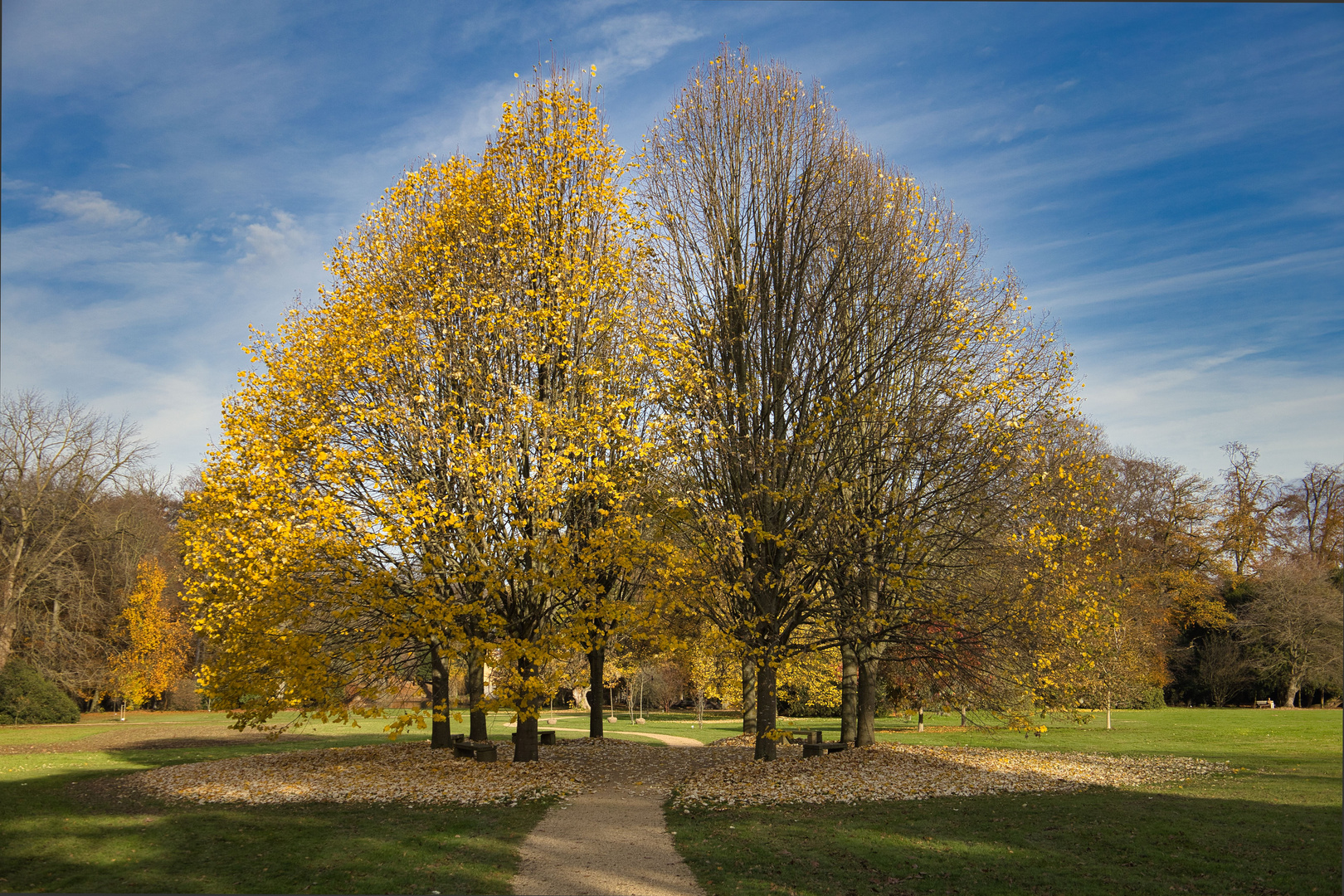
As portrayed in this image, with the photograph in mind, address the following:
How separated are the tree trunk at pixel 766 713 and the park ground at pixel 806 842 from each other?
2898 mm

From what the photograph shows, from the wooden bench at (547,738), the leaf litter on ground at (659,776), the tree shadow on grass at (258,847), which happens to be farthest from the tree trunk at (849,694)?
the tree shadow on grass at (258,847)

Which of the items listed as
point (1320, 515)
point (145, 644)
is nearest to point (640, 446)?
point (1320, 515)

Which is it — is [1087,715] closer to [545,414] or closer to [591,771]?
[591,771]

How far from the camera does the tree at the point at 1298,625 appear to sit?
201 inches

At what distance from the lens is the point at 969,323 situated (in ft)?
48.2

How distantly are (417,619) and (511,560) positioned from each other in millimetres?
1694

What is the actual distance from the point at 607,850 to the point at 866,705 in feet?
30.6

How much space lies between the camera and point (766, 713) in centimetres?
1339

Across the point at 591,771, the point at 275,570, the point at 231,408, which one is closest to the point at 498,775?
the point at 591,771

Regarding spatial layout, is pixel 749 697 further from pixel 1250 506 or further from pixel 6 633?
pixel 6 633

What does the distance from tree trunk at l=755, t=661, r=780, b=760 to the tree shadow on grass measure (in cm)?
435

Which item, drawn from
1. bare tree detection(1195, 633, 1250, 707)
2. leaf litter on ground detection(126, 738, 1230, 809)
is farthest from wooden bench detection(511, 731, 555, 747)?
bare tree detection(1195, 633, 1250, 707)

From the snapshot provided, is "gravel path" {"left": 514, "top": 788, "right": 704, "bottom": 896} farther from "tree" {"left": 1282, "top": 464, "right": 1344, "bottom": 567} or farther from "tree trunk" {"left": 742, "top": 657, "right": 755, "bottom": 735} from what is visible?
"tree trunk" {"left": 742, "top": 657, "right": 755, "bottom": 735}

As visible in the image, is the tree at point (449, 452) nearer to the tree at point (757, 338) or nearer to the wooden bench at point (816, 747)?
the tree at point (757, 338)
